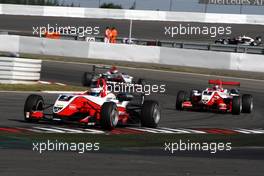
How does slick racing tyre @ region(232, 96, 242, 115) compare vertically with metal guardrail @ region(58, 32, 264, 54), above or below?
below

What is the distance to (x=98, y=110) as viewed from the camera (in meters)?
14.3

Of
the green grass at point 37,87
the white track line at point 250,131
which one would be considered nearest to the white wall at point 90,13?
the green grass at point 37,87

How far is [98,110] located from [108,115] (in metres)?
0.68

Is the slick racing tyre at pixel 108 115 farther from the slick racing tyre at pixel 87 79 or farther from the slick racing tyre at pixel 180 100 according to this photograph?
the slick racing tyre at pixel 87 79

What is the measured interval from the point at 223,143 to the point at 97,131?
2.26m

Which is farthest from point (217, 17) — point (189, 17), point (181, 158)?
point (181, 158)

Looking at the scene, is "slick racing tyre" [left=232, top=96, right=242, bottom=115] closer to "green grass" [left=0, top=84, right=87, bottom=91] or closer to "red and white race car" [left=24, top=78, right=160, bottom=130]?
"red and white race car" [left=24, top=78, right=160, bottom=130]

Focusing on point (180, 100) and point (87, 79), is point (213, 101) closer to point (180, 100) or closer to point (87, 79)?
point (180, 100)

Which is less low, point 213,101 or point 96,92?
point 96,92

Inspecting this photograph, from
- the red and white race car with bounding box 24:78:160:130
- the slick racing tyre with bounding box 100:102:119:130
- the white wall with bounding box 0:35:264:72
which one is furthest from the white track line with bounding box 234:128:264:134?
the white wall with bounding box 0:35:264:72

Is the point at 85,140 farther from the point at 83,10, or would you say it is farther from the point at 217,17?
the point at 83,10

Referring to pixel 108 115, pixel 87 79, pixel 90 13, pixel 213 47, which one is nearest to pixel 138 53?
pixel 213 47

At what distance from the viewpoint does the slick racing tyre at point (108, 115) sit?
1361 centimetres

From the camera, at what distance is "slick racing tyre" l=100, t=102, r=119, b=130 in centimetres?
1361
